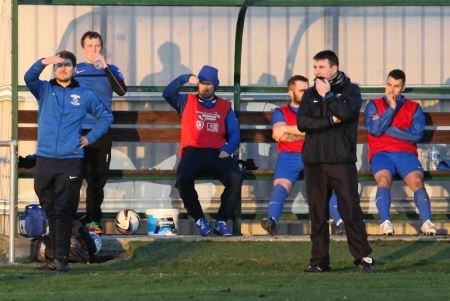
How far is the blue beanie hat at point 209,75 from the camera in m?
14.8

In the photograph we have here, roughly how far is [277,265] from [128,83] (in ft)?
10.9

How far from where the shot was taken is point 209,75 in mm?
14797

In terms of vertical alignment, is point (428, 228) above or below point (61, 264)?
above

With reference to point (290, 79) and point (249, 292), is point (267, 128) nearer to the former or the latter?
point (290, 79)

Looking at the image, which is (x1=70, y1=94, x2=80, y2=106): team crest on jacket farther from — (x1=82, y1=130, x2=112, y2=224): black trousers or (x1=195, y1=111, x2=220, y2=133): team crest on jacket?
(x1=195, y1=111, x2=220, y2=133): team crest on jacket

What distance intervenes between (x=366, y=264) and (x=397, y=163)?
2.60 m

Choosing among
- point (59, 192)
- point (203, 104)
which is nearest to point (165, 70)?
point (203, 104)

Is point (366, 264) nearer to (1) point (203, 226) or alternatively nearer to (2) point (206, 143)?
(1) point (203, 226)

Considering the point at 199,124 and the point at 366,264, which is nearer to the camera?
the point at 366,264

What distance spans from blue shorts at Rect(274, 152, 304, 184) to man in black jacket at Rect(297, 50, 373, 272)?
7.42 ft

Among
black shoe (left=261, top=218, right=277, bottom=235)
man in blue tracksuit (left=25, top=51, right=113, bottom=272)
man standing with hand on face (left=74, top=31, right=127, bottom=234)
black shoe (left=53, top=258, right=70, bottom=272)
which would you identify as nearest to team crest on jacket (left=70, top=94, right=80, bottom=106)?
man in blue tracksuit (left=25, top=51, right=113, bottom=272)

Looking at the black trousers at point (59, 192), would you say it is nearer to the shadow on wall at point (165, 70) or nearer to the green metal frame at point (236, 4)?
the green metal frame at point (236, 4)

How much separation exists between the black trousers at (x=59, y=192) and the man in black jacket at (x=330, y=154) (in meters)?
2.02

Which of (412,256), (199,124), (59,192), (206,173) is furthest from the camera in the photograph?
(199,124)
